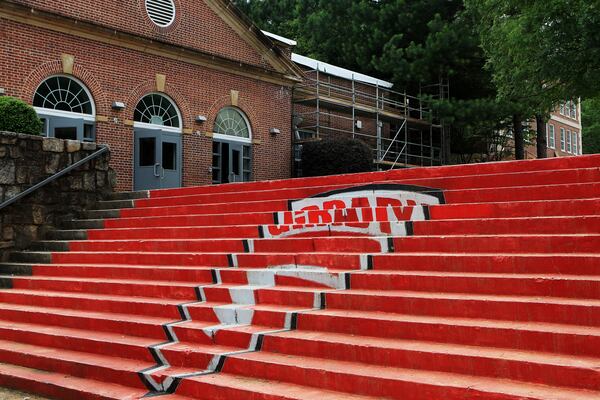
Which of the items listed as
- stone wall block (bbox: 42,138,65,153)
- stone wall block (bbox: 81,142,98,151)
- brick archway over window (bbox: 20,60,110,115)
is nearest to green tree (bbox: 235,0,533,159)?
brick archway over window (bbox: 20,60,110,115)

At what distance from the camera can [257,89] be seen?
64.0 feet

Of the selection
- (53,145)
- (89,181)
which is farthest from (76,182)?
(53,145)

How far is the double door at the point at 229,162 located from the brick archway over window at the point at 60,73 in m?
3.87

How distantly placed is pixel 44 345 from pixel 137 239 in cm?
267

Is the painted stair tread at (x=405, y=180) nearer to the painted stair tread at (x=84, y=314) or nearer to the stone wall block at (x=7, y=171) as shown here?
the stone wall block at (x=7, y=171)

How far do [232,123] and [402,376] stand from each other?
15.1 m

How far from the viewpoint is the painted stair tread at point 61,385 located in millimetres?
5363

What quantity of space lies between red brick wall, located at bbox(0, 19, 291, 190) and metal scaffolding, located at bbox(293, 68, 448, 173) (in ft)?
5.33

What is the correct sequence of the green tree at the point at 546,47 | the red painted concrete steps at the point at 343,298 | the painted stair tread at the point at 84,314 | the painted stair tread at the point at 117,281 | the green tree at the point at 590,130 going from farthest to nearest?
the green tree at the point at 590,130
the green tree at the point at 546,47
the painted stair tread at the point at 117,281
the painted stair tread at the point at 84,314
the red painted concrete steps at the point at 343,298

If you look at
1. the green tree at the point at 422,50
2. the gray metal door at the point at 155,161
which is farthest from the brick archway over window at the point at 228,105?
the green tree at the point at 422,50

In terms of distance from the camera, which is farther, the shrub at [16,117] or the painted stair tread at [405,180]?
the shrub at [16,117]

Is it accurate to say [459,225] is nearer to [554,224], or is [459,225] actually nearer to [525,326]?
[554,224]

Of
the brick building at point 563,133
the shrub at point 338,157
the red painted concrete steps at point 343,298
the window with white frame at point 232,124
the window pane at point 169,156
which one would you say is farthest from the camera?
the brick building at point 563,133

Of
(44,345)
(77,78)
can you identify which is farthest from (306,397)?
(77,78)
